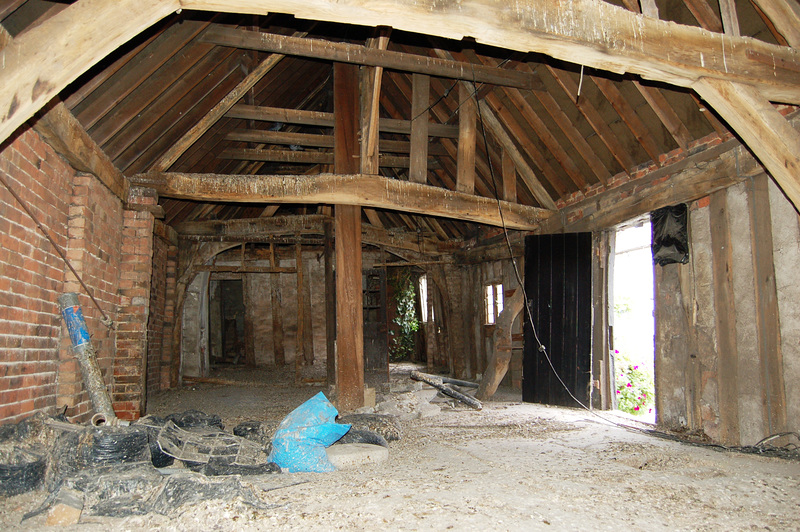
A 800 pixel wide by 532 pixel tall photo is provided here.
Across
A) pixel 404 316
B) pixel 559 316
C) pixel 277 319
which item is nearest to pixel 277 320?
pixel 277 319

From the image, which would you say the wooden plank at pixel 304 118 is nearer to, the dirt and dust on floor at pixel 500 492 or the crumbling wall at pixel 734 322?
the crumbling wall at pixel 734 322

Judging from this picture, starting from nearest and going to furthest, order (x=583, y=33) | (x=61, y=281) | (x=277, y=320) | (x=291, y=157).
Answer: (x=583, y=33) → (x=61, y=281) → (x=291, y=157) → (x=277, y=320)

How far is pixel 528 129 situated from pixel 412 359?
946cm

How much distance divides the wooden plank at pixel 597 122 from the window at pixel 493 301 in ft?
11.9

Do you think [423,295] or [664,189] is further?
[423,295]

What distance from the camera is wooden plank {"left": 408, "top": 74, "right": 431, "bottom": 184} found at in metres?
6.21

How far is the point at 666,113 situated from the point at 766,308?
6.43ft

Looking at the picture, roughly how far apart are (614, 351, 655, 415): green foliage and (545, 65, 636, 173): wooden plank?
336cm

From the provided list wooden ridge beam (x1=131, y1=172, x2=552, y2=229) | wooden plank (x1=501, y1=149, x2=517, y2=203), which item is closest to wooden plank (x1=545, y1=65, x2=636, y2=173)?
wooden plank (x1=501, y1=149, x2=517, y2=203)

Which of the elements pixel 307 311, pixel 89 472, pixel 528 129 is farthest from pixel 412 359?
pixel 89 472

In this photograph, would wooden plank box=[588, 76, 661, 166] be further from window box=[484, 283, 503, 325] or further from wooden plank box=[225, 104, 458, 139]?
window box=[484, 283, 503, 325]

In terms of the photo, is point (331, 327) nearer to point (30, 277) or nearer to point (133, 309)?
point (133, 309)

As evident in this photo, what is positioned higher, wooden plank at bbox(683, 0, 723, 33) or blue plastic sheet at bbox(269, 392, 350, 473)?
wooden plank at bbox(683, 0, 723, 33)

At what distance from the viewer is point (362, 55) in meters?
5.36
